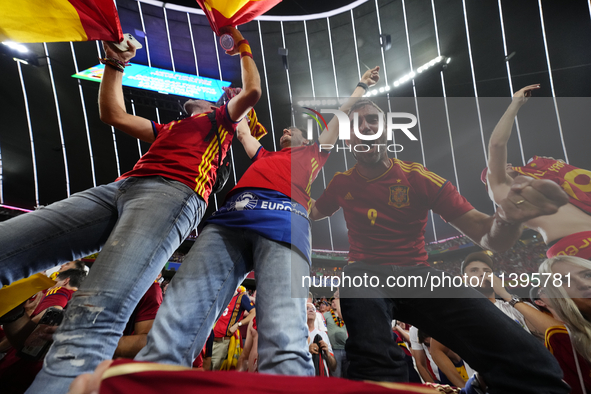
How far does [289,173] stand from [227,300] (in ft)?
1.89

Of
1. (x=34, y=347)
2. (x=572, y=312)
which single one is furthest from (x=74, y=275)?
(x=572, y=312)

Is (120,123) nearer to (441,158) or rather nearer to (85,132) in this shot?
(441,158)

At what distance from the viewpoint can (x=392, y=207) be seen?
161 cm

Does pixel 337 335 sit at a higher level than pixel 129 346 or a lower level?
higher

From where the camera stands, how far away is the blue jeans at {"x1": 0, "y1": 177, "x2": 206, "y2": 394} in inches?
30.0

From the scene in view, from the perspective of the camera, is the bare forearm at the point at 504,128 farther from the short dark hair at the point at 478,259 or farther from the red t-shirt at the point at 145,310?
the red t-shirt at the point at 145,310

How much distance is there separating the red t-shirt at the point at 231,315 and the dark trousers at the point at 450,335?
2.38m

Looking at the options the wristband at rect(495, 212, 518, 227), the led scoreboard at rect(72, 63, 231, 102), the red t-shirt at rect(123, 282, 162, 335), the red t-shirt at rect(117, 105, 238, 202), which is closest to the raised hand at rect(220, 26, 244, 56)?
the red t-shirt at rect(117, 105, 238, 202)

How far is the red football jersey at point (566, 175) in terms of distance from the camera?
1.81m

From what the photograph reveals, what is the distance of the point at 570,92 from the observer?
225 centimetres

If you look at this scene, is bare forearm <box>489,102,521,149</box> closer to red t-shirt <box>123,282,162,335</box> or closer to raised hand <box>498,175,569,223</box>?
raised hand <box>498,175,569,223</box>

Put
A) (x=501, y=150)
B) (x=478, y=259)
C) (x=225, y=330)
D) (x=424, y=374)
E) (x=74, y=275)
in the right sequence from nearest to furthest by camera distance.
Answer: (x=478, y=259) < (x=501, y=150) < (x=74, y=275) < (x=424, y=374) < (x=225, y=330)

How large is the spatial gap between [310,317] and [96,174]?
17.9ft

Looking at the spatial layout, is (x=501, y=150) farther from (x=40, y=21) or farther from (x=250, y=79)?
(x=40, y=21)
